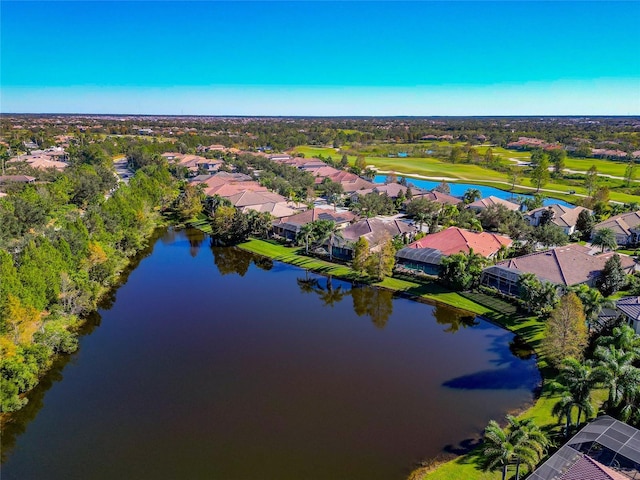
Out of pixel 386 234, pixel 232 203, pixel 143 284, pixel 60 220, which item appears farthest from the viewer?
pixel 232 203

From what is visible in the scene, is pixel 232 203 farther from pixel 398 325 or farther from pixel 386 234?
pixel 398 325

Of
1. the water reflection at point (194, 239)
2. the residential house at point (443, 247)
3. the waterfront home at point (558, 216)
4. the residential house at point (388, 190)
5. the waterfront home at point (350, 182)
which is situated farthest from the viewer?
the waterfront home at point (350, 182)

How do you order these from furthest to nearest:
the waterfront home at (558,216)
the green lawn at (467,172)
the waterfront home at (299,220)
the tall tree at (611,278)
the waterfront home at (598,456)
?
the green lawn at (467,172) → the waterfront home at (299,220) → the waterfront home at (558,216) → the tall tree at (611,278) → the waterfront home at (598,456)

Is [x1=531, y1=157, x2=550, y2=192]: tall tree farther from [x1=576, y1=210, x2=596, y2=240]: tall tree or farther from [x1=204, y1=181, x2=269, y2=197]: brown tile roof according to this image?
[x1=204, y1=181, x2=269, y2=197]: brown tile roof

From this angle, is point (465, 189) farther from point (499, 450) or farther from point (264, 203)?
point (499, 450)

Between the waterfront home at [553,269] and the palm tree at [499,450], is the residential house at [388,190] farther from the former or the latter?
the palm tree at [499,450]

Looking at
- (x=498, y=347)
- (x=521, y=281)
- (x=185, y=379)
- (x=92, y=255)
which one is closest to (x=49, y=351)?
(x=185, y=379)

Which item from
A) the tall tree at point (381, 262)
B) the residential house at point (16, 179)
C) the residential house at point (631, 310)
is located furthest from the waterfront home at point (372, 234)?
the residential house at point (16, 179)
